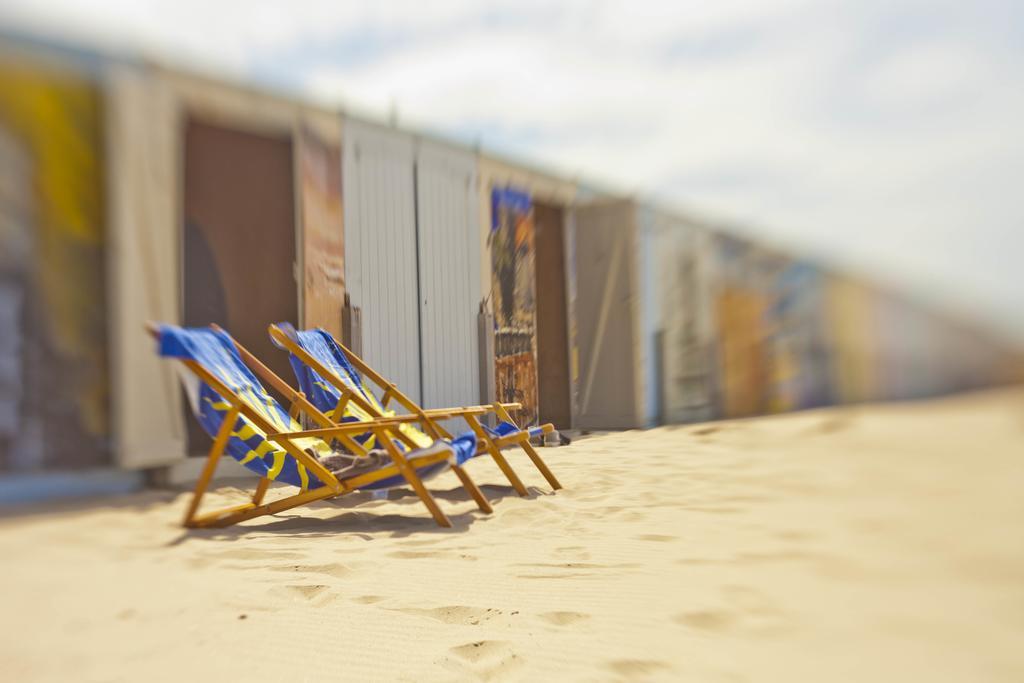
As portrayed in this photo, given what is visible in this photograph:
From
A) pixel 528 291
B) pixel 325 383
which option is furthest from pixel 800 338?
pixel 528 291

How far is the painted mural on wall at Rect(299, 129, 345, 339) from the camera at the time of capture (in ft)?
17.9

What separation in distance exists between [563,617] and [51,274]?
3720mm

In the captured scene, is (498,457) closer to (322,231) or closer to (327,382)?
(327,382)

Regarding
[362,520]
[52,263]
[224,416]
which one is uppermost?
[52,263]

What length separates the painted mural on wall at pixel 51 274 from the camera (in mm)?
4055

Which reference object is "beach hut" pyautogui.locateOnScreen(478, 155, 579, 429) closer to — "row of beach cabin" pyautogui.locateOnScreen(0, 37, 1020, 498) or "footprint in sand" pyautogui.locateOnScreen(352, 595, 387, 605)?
"row of beach cabin" pyautogui.locateOnScreen(0, 37, 1020, 498)

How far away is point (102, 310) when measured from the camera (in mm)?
4367

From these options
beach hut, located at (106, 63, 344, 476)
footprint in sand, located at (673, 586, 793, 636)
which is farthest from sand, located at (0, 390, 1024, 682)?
beach hut, located at (106, 63, 344, 476)

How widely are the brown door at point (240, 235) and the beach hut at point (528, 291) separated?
2.07m

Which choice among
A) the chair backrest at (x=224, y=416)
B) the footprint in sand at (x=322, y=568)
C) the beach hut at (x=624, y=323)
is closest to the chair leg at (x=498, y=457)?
the chair backrest at (x=224, y=416)

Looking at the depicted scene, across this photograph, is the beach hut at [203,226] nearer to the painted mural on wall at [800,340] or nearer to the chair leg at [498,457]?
the chair leg at [498,457]

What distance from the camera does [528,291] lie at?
782 centimetres

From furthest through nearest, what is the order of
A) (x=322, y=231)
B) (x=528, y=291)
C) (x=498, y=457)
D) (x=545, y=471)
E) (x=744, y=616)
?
(x=528, y=291) < (x=322, y=231) < (x=545, y=471) < (x=498, y=457) < (x=744, y=616)

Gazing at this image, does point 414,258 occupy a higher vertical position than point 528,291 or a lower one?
higher
